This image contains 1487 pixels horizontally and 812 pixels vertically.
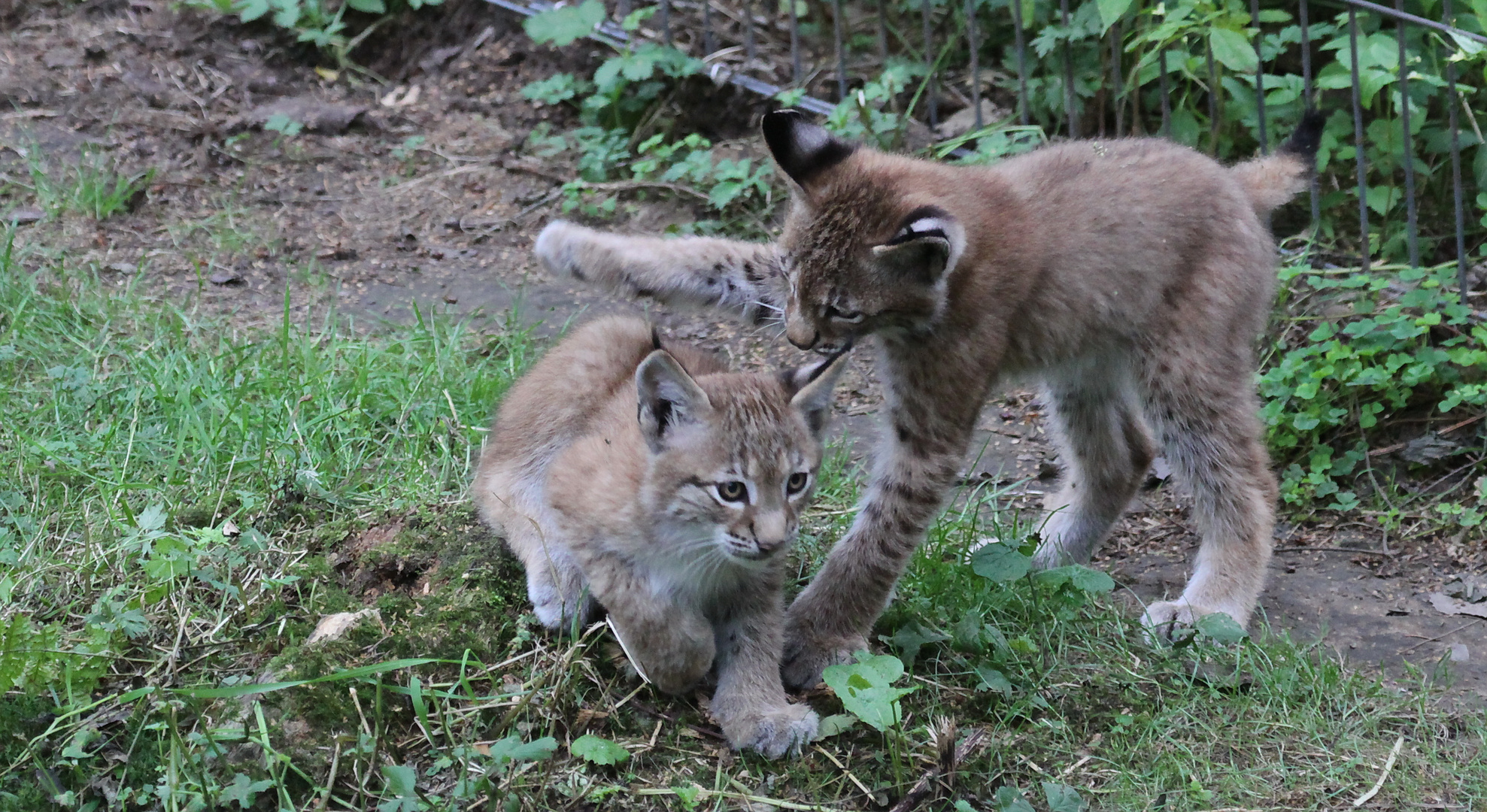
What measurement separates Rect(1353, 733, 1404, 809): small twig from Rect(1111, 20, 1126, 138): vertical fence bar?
3.55m

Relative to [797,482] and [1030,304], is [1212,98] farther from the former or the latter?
[797,482]

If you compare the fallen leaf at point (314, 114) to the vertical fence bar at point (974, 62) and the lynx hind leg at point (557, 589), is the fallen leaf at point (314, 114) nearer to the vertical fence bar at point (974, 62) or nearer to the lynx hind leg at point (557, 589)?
the vertical fence bar at point (974, 62)

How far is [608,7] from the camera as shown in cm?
876

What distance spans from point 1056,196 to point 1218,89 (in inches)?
91.5

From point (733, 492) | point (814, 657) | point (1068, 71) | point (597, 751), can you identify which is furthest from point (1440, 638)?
point (1068, 71)

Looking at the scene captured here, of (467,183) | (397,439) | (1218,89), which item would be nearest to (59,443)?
(397,439)

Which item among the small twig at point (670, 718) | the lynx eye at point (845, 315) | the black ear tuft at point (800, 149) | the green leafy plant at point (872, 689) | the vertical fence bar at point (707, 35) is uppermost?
the black ear tuft at point (800, 149)

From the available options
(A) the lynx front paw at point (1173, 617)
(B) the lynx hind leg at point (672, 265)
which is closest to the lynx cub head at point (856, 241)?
(B) the lynx hind leg at point (672, 265)

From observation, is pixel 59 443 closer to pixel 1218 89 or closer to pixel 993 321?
pixel 993 321

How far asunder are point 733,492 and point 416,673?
3.20ft

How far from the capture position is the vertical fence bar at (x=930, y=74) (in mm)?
7448

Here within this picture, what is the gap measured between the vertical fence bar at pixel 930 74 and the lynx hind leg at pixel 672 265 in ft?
9.85

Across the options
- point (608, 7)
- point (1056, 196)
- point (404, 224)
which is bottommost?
point (404, 224)

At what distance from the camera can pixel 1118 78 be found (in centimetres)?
673
